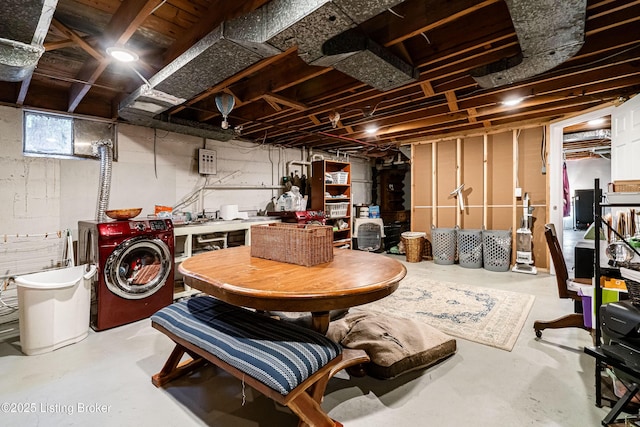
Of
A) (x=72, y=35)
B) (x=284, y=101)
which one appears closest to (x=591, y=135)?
(x=284, y=101)

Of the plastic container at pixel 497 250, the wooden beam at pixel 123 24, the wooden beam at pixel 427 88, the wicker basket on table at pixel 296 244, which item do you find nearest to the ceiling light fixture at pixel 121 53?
the wooden beam at pixel 123 24

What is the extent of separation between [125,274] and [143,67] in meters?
2.08

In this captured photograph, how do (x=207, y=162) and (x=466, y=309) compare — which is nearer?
(x=466, y=309)

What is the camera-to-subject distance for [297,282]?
58.3 inches

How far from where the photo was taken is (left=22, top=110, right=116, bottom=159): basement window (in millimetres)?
3377

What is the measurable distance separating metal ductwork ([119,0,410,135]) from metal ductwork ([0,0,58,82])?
0.80m

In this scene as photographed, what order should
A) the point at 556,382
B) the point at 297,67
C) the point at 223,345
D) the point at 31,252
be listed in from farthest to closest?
the point at 31,252
the point at 297,67
the point at 556,382
the point at 223,345

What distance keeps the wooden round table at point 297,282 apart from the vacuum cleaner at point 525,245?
4.08m

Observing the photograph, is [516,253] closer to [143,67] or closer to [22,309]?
[143,67]

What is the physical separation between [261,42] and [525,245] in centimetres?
508

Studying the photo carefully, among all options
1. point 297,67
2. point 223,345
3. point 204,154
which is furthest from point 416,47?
point 204,154

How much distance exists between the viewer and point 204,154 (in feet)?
15.4

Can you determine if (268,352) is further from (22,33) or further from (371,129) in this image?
(371,129)

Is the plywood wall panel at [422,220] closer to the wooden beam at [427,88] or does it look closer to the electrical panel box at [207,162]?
the wooden beam at [427,88]
